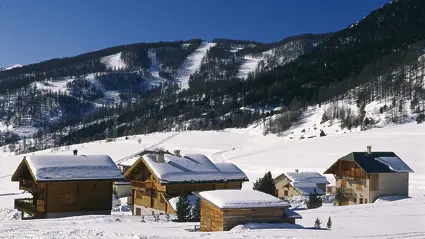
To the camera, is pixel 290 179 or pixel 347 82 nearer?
pixel 290 179

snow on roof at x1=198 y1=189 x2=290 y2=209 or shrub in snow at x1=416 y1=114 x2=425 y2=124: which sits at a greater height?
shrub in snow at x1=416 y1=114 x2=425 y2=124

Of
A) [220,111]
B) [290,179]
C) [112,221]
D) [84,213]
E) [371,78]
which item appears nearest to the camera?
[112,221]

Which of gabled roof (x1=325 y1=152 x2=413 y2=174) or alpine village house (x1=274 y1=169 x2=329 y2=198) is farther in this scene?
alpine village house (x1=274 y1=169 x2=329 y2=198)

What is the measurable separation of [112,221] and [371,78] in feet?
453

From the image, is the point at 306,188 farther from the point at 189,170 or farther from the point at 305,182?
the point at 189,170

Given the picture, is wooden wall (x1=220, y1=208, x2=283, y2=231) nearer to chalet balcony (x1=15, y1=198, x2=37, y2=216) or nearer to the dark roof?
chalet balcony (x1=15, y1=198, x2=37, y2=216)

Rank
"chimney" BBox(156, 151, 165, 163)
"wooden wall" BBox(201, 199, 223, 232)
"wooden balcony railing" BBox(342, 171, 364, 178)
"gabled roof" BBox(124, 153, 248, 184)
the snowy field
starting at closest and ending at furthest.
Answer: the snowy field, "wooden wall" BBox(201, 199, 223, 232), "gabled roof" BBox(124, 153, 248, 184), "chimney" BBox(156, 151, 165, 163), "wooden balcony railing" BBox(342, 171, 364, 178)

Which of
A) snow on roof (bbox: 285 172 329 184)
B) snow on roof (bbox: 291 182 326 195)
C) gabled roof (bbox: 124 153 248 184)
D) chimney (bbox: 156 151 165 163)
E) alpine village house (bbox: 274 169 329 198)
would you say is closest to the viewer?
gabled roof (bbox: 124 153 248 184)

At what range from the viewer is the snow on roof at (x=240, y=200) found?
865 inches

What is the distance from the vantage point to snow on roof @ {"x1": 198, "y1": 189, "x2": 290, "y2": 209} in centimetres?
2197

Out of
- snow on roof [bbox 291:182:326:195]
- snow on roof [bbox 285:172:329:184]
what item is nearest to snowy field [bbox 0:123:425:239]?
snow on roof [bbox 285:172:329:184]

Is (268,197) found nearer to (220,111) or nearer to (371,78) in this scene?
(371,78)

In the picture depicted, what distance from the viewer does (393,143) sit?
7688cm

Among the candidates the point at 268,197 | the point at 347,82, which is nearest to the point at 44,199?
the point at 268,197
